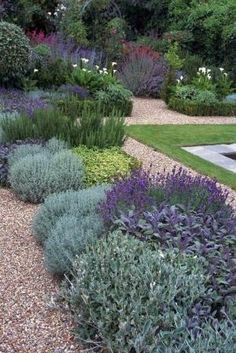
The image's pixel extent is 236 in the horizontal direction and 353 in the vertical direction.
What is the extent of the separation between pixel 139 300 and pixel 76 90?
821 centimetres

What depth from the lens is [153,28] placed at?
1778 centimetres

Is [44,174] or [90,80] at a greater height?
[44,174]

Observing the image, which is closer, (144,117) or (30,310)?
(30,310)

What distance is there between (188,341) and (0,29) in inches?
388

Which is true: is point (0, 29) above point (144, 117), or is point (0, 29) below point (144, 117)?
above

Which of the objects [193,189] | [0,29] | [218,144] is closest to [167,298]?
[193,189]

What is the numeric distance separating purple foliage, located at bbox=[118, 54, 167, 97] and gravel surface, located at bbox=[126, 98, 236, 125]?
76 cm

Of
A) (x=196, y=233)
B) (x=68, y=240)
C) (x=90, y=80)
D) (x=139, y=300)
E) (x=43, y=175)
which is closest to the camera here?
(x=139, y=300)

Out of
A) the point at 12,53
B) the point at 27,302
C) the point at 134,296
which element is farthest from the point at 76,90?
the point at 134,296

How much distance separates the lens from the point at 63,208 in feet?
15.0

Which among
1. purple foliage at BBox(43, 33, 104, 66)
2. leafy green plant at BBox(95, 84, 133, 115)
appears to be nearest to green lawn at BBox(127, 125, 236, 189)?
leafy green plant at BBox(95, 84, 133, 115)

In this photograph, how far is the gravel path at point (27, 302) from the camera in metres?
3.09

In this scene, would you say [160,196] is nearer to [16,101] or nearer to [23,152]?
[23,152]

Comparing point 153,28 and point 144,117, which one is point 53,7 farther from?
point 144,117
